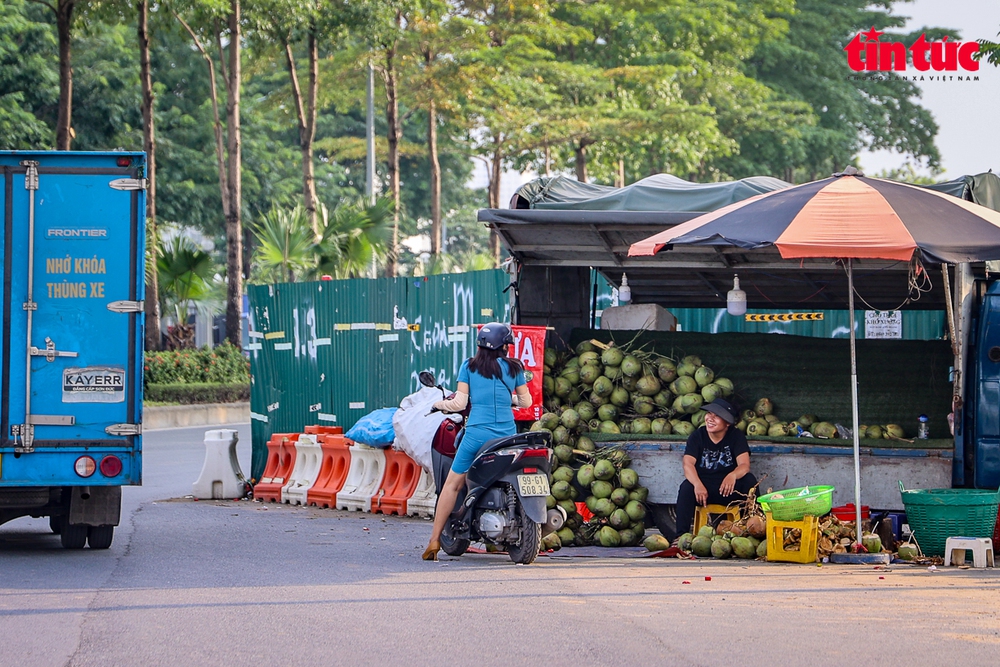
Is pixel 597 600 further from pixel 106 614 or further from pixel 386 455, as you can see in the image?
pixel 386 455

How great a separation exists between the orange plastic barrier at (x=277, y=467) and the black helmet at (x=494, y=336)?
235 inches

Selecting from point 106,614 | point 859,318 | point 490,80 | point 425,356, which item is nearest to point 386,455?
point 425,356

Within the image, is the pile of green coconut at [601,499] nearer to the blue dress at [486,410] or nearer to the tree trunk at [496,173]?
the blue dress at [486,410]

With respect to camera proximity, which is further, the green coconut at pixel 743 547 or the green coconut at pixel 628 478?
the green coconut at pixel 628 478

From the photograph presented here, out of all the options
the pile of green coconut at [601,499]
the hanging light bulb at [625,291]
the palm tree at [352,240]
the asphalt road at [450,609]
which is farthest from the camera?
the palm tree at [352,240]

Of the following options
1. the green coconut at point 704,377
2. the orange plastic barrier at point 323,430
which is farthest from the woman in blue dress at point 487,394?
the orange plastic barrier at point 323,430

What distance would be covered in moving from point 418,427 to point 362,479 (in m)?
1.61

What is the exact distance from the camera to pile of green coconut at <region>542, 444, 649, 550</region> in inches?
422

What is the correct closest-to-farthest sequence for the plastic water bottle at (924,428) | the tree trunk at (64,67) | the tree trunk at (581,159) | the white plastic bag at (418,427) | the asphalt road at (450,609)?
the asphalt road at (450,609) < the plastic water bottle at (924,428) < the white plastic bag at (418,427) < the tree trunk at (64,67) < the tree trunk at (581,159)

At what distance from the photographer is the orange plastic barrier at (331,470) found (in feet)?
46.1

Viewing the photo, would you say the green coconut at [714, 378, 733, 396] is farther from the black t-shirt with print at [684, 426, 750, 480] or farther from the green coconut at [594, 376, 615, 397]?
the green coconut at [594, 376, 615, 397]

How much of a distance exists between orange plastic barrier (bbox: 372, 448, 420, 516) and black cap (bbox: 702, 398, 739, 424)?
12.2 ft

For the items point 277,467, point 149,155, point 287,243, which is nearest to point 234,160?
point 149,155

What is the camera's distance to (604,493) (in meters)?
10.7
